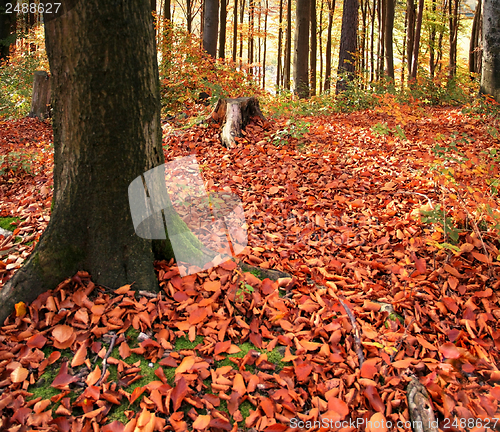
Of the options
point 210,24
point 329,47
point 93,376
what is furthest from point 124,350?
point 329,47

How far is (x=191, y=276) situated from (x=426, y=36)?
2430cm

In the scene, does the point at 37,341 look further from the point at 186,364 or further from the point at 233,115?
the point at 233,115

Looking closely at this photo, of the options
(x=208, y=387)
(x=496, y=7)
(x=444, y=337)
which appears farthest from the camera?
(x=496, y=7)

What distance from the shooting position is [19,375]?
5.90 ft

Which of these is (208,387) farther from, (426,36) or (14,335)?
(426,36)

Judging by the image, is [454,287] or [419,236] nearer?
[454,287]

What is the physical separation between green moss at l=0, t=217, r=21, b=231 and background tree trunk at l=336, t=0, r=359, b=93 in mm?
8334

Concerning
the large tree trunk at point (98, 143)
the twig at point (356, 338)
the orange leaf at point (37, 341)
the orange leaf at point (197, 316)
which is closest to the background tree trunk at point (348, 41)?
the large tree trunk at point (98, 143)

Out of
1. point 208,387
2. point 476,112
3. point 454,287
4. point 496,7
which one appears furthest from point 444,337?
point 496,7

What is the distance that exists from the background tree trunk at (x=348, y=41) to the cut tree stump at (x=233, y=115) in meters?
4.48

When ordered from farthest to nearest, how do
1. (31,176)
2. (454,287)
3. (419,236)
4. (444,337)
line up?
(31,176) → (419,236) → (454,287) → (444,337)

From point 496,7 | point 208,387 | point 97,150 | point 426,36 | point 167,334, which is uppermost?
point 426,36

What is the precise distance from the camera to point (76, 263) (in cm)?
236

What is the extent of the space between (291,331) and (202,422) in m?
0.81
